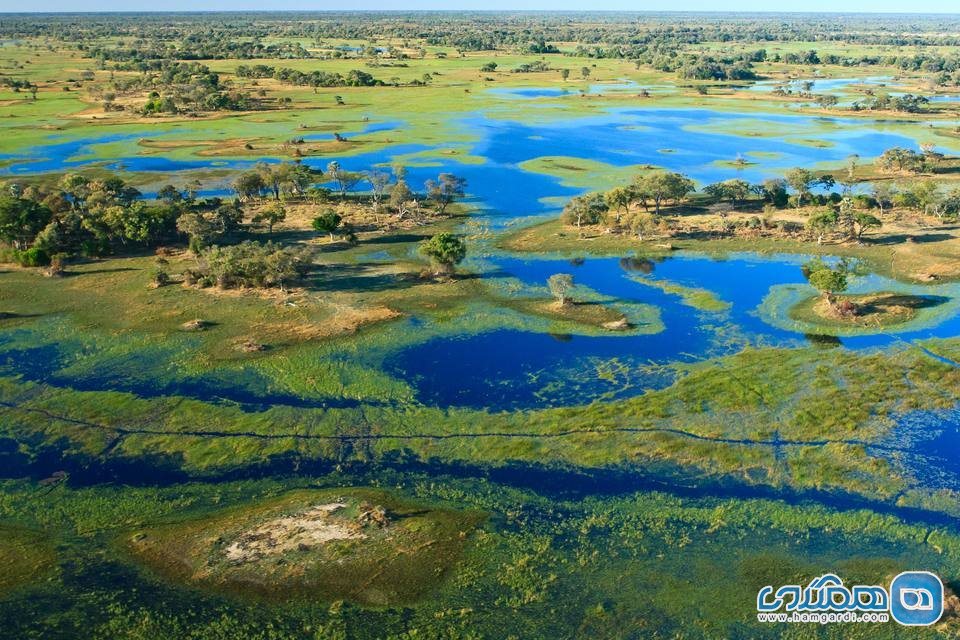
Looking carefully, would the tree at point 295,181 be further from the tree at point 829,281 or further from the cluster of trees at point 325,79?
the cluster of trees at point 325,79

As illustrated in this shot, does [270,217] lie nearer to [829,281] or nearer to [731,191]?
[731,191]

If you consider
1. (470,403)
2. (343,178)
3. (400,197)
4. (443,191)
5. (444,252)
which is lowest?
(470,403)

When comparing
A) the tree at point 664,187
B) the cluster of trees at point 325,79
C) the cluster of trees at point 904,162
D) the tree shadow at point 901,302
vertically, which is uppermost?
the cluster of trees at point 325,79

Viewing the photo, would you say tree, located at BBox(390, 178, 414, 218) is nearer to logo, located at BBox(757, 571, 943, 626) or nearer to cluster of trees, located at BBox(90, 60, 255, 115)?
logo, located at BBox(757, 571, 943, 626)

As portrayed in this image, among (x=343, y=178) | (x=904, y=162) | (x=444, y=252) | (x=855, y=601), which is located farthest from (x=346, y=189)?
(x=904, y=162)

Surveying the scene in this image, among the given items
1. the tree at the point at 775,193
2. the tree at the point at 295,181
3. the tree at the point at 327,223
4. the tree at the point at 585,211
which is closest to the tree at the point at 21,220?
the tree at the point at 327,223
